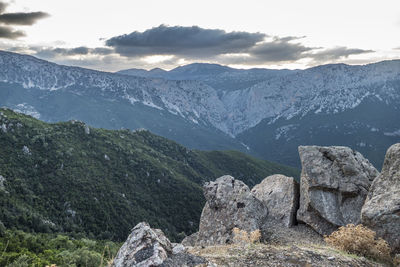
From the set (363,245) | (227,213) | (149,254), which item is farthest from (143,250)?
(227,213)

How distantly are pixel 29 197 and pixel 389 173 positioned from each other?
11130cm

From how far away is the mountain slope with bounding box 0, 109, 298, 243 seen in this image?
10162cm

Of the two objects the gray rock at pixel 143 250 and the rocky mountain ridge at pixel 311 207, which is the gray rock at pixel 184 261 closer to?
the gray rock at pixel 143 250

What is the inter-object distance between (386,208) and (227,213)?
1337 centimetres

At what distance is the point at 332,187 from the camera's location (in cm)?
2697

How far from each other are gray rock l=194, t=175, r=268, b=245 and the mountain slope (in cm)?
7011

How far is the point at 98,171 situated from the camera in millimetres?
149500

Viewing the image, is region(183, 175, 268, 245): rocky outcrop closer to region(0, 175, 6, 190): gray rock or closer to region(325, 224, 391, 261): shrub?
region(325, 224, 391, 261): shrub

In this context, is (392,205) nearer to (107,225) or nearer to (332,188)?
(332,188)

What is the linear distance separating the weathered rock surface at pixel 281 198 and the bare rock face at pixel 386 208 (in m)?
8.00

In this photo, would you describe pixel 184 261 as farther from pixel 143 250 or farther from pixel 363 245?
pixel 363 245

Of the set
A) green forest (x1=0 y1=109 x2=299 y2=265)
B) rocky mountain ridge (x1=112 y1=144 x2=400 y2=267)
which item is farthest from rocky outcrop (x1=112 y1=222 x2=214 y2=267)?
green forest (x1=0 y1=109 x2=299 y2=265)

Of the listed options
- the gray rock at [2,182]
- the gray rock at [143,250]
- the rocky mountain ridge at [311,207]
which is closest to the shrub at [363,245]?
the rocky mountain ridge at [311,207]

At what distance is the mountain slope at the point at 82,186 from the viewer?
101625 millimetres
